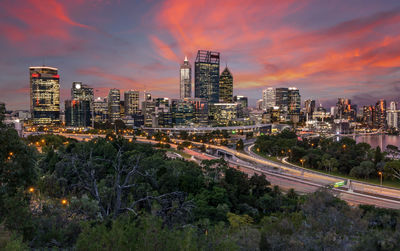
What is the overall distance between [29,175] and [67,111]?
205 m

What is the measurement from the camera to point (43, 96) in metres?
184

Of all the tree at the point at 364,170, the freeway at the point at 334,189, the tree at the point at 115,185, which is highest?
the tree at the point at 115,185

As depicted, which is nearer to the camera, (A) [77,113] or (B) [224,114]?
(B) [224,114]

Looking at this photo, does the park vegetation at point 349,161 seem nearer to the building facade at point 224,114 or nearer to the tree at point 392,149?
the tree at point 392,149

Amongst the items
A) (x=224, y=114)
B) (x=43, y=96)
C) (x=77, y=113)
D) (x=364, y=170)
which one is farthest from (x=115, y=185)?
(x=43, y=96)

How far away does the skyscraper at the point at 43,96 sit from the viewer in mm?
180125

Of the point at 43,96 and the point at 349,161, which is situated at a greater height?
the point at 43,96

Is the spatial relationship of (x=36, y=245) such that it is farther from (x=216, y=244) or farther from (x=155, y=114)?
(x=155, y=114)

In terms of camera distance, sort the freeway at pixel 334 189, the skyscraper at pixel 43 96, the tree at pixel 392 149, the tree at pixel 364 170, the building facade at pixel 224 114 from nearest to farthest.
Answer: the freeway at pixel 334 189, the tree at pixel 364 170, the tree at pixel 392 149, the skyscraper at pixel 43 96, the building facade at pixel 224 114

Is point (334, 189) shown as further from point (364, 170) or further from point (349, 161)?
point (349, 161)

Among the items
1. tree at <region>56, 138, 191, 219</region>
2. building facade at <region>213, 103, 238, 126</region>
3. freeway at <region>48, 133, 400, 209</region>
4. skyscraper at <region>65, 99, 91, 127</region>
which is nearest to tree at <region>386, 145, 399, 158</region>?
freeway at <region>48, 133, 400, 209</region>

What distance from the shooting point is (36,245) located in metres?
9.04

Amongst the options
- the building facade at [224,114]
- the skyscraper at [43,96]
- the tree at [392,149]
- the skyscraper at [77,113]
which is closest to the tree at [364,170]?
the tree at [392,149]

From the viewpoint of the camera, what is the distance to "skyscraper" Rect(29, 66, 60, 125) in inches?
7092
